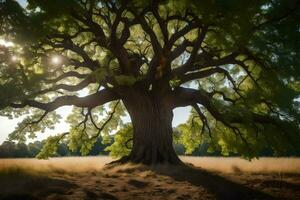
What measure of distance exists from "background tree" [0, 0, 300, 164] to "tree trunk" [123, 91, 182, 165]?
0.15ft

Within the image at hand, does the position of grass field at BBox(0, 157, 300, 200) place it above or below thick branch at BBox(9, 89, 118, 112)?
below

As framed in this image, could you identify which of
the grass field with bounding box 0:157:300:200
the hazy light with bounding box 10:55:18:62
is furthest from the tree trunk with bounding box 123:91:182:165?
the hazy light with bounding box 10:55:18:62

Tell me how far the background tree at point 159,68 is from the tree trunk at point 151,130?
0.15 feet

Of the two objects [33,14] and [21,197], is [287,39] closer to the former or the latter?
[33,14]

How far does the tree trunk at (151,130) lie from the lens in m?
17.7

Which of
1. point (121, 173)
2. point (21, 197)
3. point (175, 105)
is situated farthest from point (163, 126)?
point (21, 197)

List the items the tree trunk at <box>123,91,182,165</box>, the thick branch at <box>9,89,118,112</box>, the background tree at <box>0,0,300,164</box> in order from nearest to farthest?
the background tree at <box>0,0,300,164</box>, the tree trunk at <box>123,91,182,165</box>, the thick branch at <box>9,89,118,112</box>

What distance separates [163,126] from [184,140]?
23.9 ft

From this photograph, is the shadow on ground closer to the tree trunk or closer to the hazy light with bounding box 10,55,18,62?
the tree trunk

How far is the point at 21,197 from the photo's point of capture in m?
9.16

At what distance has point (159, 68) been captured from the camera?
18016 millimetres

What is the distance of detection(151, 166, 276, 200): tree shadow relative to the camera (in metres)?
11.1

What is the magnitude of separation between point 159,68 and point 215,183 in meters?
6.88

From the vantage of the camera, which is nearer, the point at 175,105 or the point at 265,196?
the point at 265,196
